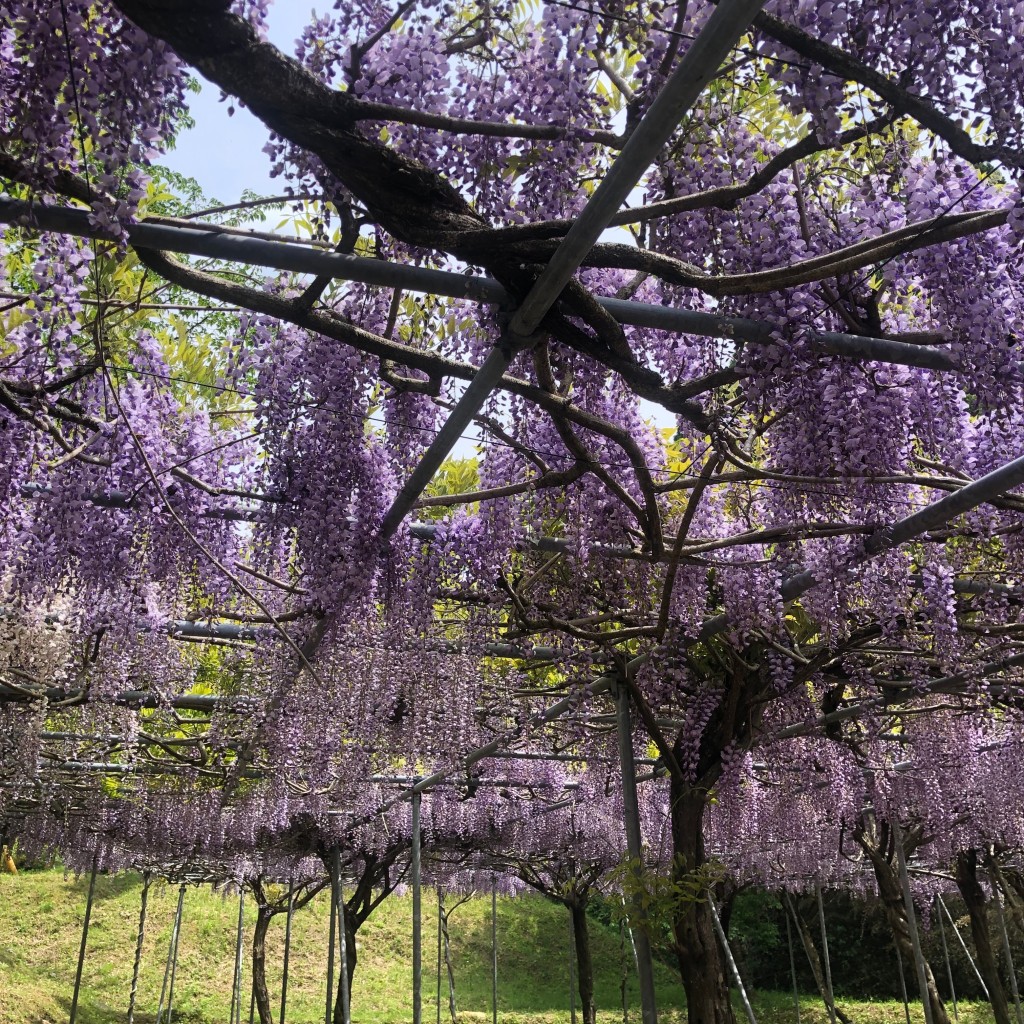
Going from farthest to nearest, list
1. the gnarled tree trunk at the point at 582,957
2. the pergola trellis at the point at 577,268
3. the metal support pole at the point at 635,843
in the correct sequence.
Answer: the gnarled tree trunk at the point at 582,957, the metal support pole at the point at 635,843, the pergola trellis at the point at 577,268

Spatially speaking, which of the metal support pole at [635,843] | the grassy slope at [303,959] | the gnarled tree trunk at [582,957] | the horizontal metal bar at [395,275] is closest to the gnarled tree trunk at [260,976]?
the grassy slope at [303,959]

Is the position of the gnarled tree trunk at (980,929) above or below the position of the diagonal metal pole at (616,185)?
below

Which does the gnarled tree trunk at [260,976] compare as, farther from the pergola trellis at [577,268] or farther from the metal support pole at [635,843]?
the pergola trellis at [577,268]

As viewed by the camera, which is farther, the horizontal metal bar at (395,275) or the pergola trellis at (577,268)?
the horizontal metal bar at (395,275)

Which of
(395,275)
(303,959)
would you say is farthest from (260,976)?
(395,275)

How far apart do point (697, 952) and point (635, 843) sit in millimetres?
594

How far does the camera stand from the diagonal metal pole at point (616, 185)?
139 cm

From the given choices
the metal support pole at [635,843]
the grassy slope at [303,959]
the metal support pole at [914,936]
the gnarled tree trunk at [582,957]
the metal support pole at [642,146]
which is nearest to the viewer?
the metal support pole at [642,146]

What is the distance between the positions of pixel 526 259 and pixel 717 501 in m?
2.55

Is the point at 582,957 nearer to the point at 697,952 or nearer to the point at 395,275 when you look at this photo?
the point at 697,952

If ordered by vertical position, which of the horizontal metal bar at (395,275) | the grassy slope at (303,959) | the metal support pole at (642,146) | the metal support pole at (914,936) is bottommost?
the grassy slope at (303,959)

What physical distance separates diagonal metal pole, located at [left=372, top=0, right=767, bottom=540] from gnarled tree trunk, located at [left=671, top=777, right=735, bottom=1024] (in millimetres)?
2968

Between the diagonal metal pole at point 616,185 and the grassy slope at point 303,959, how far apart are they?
46.1ft

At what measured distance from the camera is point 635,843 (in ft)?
15.5
